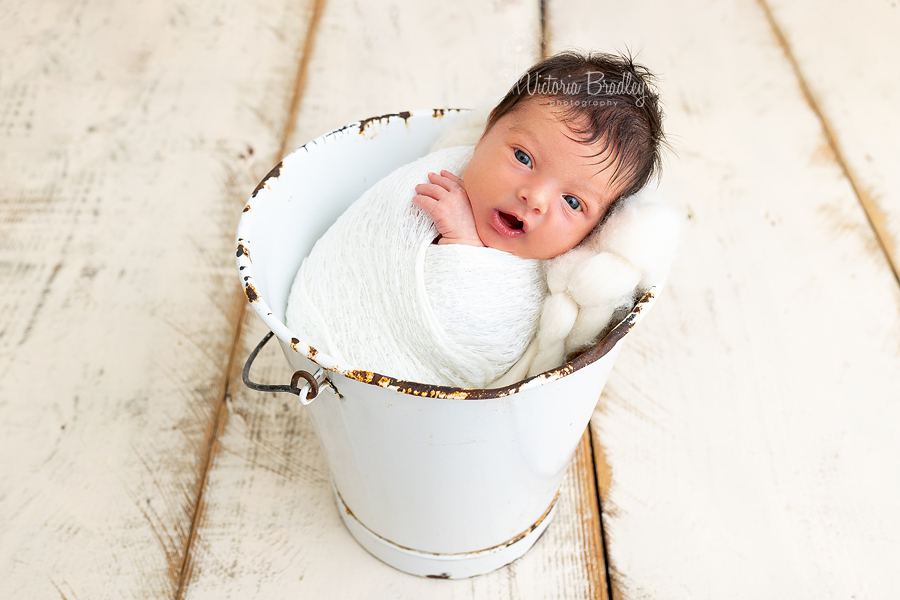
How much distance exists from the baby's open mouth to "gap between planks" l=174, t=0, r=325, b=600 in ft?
1.52

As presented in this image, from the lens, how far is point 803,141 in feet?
3.88

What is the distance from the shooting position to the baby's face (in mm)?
591

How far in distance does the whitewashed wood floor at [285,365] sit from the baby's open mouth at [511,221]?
35cm

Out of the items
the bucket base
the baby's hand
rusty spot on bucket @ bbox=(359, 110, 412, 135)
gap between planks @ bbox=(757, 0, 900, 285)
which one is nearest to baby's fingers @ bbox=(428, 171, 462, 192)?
the baby's hand

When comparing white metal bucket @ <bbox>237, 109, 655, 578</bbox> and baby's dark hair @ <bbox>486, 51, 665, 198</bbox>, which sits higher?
baby's dark hair @ <bbox>486, 51, 665, 198</bbox>

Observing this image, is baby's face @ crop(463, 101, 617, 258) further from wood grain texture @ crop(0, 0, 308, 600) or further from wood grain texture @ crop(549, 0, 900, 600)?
wood grain texture @ crop(0, 0, 308, 600)

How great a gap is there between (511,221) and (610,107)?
13 cm

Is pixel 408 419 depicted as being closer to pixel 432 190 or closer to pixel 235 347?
pixel 432 190

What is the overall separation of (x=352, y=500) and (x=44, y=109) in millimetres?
958

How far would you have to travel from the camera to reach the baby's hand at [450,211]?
623 millimetres

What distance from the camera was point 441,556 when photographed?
2.37ft

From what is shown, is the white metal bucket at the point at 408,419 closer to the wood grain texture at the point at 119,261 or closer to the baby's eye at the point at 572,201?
the baby's eye at the point at 572,201

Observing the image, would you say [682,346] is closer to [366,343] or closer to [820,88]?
[366,343]

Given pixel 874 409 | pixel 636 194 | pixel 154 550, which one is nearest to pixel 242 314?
pixel 154 550
